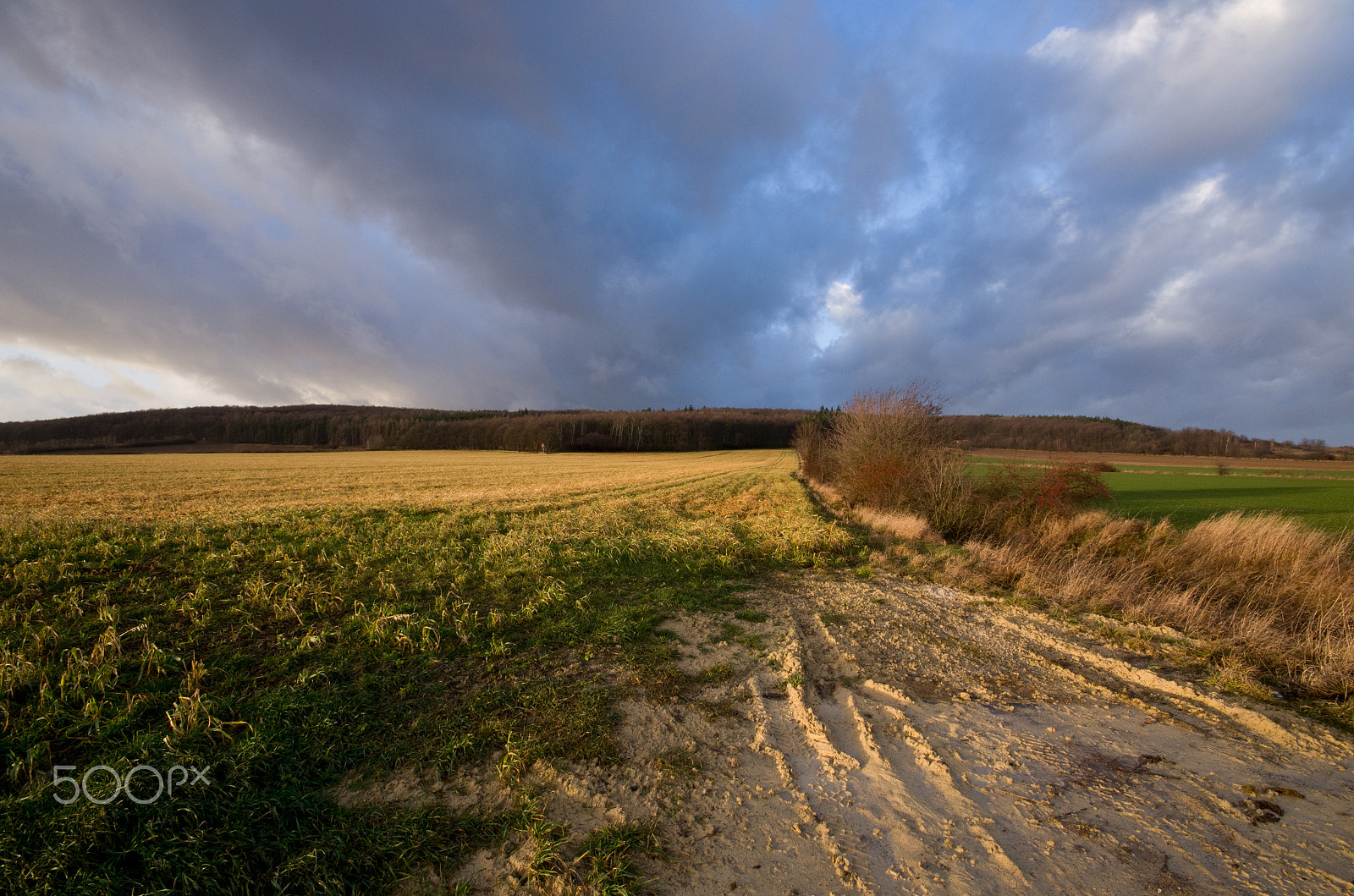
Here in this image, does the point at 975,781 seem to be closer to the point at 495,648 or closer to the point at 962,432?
the point at 495,648

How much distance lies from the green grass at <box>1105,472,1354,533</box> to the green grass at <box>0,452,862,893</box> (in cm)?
2411

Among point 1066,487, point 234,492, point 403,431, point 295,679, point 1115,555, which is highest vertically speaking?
point 403,431

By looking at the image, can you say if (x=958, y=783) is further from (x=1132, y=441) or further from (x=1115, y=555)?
(x=1132, y=441)

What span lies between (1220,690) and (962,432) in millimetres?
19226

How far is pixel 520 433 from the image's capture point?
100625 millimetres

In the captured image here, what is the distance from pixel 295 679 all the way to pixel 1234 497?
151 ft

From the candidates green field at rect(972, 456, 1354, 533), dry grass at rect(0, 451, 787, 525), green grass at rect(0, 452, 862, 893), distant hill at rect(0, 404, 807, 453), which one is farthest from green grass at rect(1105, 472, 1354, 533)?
distant hill at rect(0, 404, 807, 453)

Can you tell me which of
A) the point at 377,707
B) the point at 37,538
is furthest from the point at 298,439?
the point at 377,707

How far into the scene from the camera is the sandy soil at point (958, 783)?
11.1 feet

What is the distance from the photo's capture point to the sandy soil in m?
3.38

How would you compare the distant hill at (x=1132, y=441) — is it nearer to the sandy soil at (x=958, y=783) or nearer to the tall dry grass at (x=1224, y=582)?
the tall dry grass at (x=1224, y=582)

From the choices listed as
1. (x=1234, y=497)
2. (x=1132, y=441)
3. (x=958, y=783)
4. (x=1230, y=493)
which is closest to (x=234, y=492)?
(x=958, y=783)

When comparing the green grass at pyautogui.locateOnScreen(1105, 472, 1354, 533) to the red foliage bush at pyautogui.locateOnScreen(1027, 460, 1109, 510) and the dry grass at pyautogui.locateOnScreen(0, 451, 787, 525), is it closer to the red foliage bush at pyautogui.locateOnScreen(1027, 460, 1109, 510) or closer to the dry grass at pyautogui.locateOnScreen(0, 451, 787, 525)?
the red foliage bush at pyautogui.locateOnScreen(1027, 460, 1109, 510)

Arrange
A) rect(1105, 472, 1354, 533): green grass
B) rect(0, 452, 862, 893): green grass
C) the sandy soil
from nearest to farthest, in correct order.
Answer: rect(0, 452, 862, 893): green grass → the sandy soil → rect(1105, 472, 1354, 533): green grass
